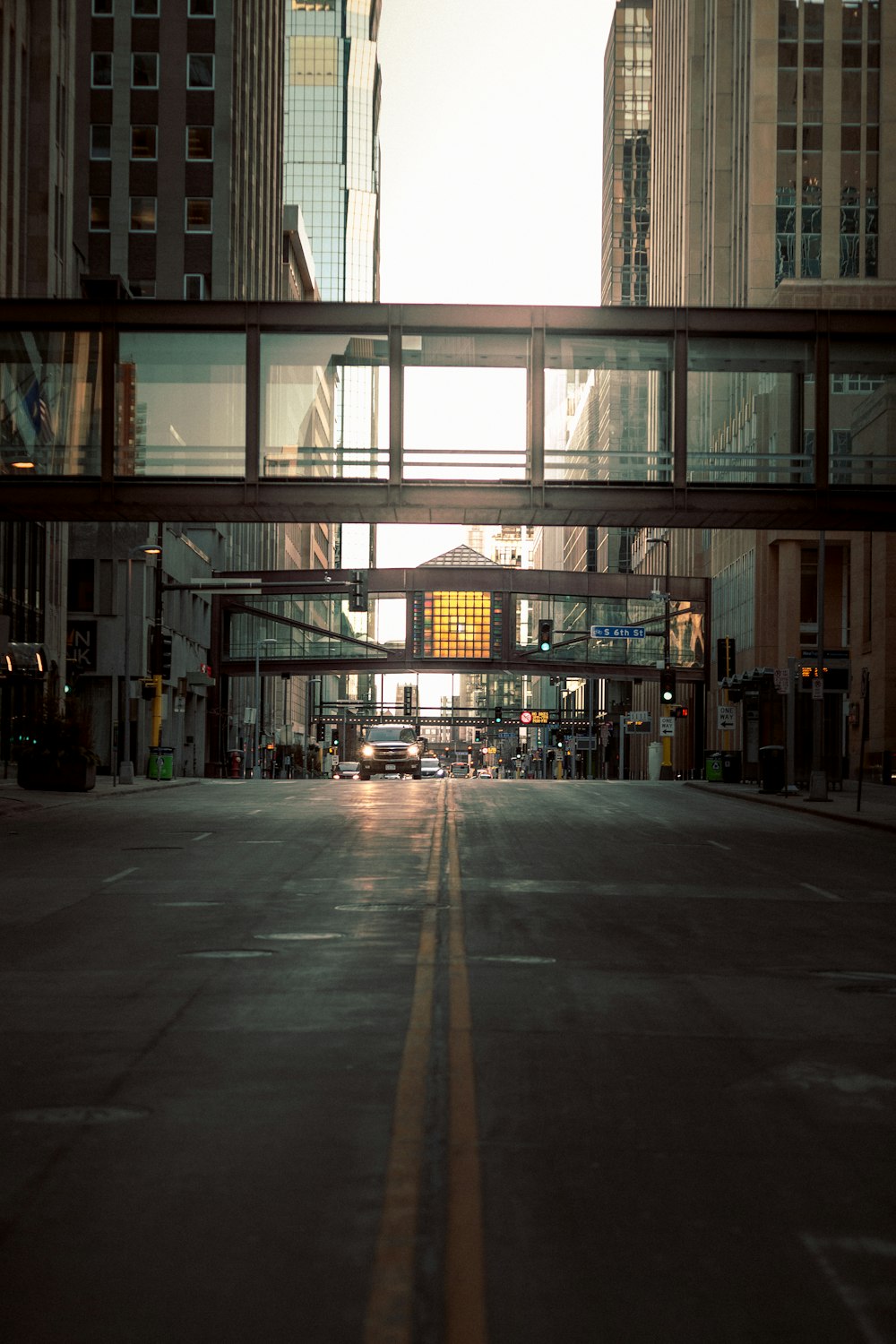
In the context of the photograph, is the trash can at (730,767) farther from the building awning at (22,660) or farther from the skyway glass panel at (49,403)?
the skyway glass panel at (49,403)

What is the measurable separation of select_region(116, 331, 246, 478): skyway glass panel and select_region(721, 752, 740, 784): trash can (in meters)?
28.8

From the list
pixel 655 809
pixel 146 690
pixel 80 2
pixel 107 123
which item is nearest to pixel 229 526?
pixel 107 123

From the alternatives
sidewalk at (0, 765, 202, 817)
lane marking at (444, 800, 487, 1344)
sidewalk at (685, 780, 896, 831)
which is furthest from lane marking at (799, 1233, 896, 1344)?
sidewalk at (0, 765, 202, 817)

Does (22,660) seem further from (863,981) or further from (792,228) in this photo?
(792,228)

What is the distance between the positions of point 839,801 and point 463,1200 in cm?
3630

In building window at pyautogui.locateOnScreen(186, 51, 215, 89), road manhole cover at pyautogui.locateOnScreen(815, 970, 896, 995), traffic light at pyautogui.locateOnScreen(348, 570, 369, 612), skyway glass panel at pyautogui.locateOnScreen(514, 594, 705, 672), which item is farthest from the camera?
skyway glass panel at pyautogui.locateOnScreen(514, 594, 705, 672)

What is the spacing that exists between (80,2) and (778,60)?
37447mm

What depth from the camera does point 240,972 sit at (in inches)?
429

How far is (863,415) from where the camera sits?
5753 cm

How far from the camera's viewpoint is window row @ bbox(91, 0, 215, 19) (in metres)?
89.5

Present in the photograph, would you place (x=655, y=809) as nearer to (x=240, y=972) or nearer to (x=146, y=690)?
(x=240, y=972)

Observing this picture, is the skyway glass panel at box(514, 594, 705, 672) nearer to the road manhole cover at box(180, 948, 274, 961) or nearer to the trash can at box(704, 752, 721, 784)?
the trash can at box(704, 752, 721, 784)

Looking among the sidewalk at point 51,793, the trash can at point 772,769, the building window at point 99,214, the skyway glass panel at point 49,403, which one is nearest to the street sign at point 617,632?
the sidewalk at point 51,793

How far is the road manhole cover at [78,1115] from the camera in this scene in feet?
22.0
